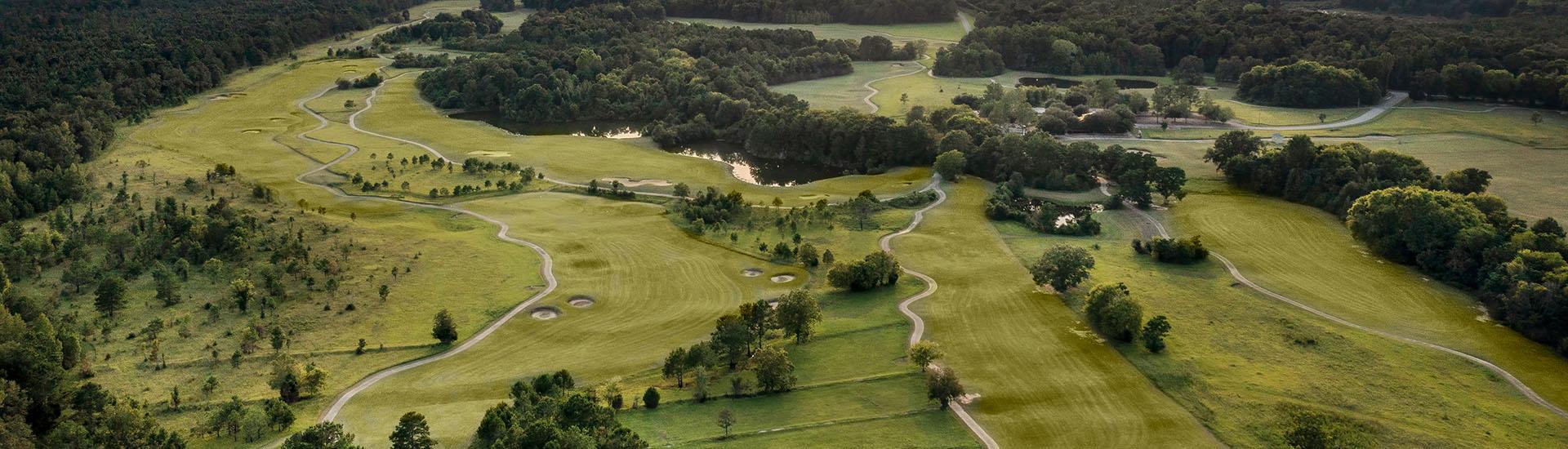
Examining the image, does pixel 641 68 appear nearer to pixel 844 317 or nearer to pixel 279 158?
pixel 279 158

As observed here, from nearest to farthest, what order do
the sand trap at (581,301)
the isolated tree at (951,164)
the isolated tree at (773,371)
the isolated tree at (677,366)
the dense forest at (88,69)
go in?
the isolated tree at (773,371), the isolated tree at (677,366), the sand trap at (581,301), the dense forest at (88,69), the isolated tree at (951,164)

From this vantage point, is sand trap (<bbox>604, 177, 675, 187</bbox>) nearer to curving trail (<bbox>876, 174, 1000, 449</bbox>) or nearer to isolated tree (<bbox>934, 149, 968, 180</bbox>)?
curving trail (<bbox>876, 174, 1000, 449</bbox>)

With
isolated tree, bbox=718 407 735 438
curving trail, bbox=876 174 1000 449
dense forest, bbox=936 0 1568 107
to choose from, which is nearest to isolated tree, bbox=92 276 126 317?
isolated tree, bbox=718 407 735 438

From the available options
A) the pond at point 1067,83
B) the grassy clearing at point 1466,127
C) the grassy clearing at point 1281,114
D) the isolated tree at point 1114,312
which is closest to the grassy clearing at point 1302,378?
the isolated tree at point 1114,312

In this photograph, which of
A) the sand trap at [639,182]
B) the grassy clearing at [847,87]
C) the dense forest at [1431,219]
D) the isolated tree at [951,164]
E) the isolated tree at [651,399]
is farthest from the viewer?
the grassy clearing at [847,87]

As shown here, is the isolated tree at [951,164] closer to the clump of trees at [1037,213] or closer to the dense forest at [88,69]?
the clump of trees at [1037,213]

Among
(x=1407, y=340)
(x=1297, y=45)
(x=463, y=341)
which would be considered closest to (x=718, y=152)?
(x=463, y=341)
